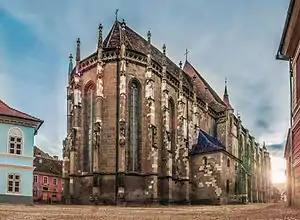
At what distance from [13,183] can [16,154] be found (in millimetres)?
2115

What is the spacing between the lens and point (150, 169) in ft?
141

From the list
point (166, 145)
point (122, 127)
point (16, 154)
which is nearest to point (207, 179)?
point (166, 145)

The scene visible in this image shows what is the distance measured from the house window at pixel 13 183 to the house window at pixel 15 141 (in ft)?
5.70

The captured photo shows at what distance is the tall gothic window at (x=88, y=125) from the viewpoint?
44.1 metres

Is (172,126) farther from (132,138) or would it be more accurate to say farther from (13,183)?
(13,183)

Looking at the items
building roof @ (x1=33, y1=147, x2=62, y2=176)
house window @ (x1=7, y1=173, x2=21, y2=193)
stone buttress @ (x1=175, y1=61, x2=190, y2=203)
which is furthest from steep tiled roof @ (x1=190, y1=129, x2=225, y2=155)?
building roof @ (x1=33, y1=147, x2=62, y2=176)

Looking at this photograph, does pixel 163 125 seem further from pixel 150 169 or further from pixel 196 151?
pixel 196 151

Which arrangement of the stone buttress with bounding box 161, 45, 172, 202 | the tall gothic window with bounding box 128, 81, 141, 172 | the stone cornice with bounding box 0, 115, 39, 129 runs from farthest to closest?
the stone buttress with bounding box 161, 45, 172, 202
the tall gothic window with bounding box 128, 81, 141, 172
the stone cornice with bounding box 0, 115, 39, 129

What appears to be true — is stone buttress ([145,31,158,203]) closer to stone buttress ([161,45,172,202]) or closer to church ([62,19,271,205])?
church ([62,19,271,205])

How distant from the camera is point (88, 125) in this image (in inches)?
1773

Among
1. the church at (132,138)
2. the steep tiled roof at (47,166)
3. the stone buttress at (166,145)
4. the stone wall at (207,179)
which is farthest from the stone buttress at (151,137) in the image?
the steep tiled roof at (47,166)

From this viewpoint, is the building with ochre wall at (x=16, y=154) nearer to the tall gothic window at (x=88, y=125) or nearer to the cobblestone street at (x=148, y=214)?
the cobblestone street at (x=148, y=214)

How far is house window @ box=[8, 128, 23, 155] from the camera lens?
33.5 metres

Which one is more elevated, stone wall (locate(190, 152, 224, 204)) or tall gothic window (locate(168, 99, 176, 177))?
tall gothic window (locate(168, 99, 176, 177))
